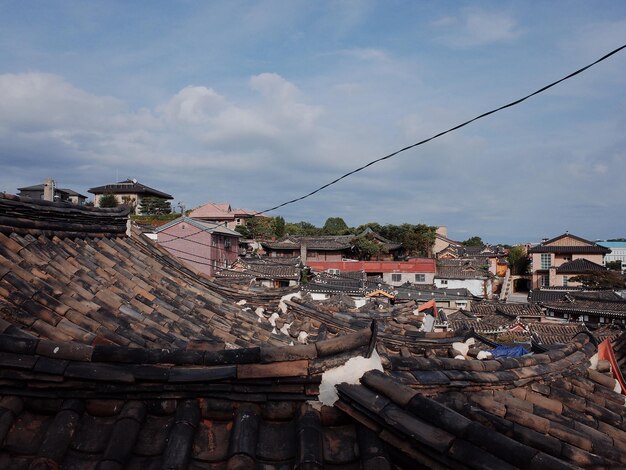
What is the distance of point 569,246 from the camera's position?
66.2 meters

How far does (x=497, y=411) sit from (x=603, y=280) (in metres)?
58.9

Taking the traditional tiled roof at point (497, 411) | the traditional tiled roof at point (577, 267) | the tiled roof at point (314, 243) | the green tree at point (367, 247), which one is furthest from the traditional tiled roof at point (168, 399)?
the traditional tiled roof at point (577, 267)

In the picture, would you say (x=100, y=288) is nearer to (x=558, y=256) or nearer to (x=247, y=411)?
(x=247, y=411)

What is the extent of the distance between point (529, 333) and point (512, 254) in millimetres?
47919

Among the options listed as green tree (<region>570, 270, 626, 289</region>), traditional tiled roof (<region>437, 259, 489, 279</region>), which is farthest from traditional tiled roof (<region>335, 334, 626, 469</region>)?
green tree (<region>570, 270, 626, 289</region>)

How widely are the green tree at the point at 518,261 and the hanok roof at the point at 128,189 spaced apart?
2043 inches

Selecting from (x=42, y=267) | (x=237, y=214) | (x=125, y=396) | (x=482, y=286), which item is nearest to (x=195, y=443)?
(x=125, y=396)

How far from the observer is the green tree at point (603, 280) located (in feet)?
177

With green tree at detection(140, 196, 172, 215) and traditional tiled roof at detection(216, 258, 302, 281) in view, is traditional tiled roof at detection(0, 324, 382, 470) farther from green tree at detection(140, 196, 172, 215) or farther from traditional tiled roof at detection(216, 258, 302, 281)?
green tree at detection(140, 196, 172, 215)

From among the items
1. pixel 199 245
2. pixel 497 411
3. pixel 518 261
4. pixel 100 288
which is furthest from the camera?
pixel 518 261

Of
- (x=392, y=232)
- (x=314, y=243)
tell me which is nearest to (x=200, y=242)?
(x=314, y=243)

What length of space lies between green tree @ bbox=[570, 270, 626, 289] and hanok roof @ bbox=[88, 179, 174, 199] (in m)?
54.2

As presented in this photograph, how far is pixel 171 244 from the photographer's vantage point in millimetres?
36469

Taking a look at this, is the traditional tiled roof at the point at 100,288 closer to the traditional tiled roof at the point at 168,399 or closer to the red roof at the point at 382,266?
the traditional tiled roof at the point at 168,399
